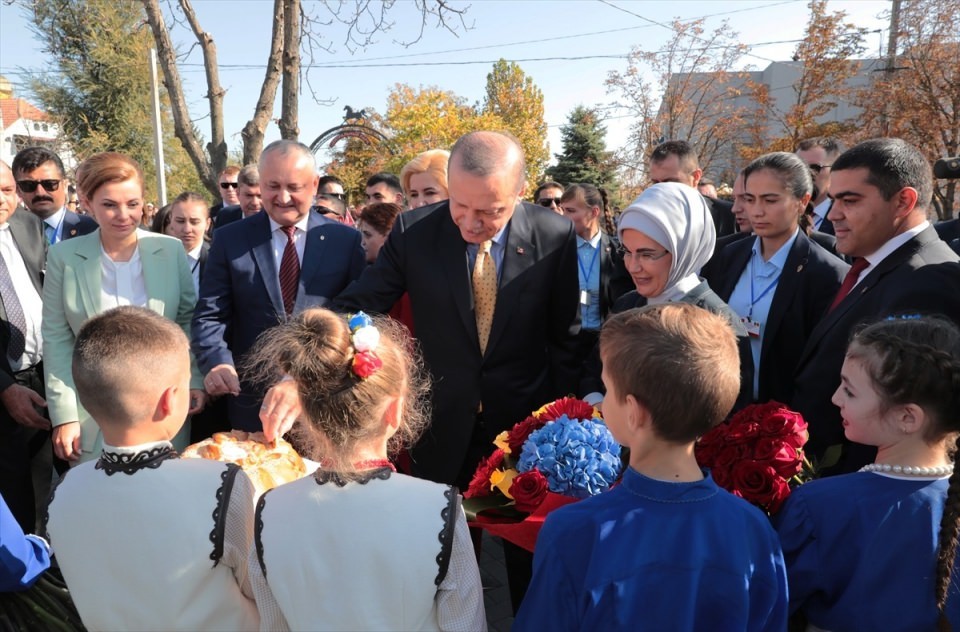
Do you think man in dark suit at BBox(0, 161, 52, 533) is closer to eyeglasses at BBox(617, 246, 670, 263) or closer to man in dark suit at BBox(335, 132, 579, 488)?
A: man in dark suit at BBox(335, 132, 579, 488)

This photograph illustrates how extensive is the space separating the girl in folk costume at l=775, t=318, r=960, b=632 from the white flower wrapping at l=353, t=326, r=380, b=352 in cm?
119

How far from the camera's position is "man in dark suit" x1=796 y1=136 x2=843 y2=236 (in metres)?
6.15

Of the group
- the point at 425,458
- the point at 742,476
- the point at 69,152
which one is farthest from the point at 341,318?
the point at 69,152

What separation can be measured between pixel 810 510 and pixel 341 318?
1331mm

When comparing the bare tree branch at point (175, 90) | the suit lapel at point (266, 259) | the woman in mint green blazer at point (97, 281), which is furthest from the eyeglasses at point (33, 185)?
the suit lapel at point (266, 259)

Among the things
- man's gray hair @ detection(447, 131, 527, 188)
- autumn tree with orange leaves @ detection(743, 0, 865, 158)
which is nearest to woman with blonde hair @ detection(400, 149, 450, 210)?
man's gray hair @ detection(447, 131, 527, 188)

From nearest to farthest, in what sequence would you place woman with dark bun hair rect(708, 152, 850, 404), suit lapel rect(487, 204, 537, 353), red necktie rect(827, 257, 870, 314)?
red necktie rect(827, 257, 870, 314) → suit lapel rect(487, 204, 537, 353) → woman with dark bun hair rect(708, 152, 850, 404)

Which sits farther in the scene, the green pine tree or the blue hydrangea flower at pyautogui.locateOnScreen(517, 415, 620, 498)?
the green pine tree

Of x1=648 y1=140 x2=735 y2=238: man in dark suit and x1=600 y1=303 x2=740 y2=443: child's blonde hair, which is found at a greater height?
x1=648 y1=140 x2=735 y2=238: man in dark suit

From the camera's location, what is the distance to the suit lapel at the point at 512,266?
303cm

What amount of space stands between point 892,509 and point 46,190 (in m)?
6.00

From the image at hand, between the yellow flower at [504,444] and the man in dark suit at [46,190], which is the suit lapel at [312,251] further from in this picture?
the man in dark suit at [46,190]

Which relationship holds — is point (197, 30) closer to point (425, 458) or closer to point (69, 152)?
point (425, 458)

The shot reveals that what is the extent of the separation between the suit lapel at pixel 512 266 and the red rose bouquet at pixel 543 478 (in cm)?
92
